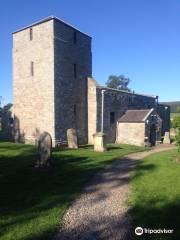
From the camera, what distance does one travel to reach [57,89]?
81.0 ft

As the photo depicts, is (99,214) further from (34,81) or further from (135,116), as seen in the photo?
(135,116)

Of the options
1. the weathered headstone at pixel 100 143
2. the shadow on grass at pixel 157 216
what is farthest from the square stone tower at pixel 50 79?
the shadow on grass at pixel 157 216

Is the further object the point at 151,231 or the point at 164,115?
the point at 164,115

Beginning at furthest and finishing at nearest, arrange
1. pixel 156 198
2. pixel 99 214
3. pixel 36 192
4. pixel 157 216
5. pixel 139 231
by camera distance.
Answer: pixel 36 192 < pixel 156 198 < pixel 99 214 < pixel 157 216 < pixel 139 231

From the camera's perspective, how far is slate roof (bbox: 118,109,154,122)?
28.0m

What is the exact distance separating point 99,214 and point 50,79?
1824 centimetres

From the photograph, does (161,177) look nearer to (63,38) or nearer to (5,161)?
(5,161)

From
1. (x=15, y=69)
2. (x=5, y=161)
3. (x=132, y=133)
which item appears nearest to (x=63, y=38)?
(x=15, y=69)

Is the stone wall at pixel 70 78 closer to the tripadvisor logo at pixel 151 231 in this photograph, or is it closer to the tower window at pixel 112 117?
the tower window at pixel 112 117

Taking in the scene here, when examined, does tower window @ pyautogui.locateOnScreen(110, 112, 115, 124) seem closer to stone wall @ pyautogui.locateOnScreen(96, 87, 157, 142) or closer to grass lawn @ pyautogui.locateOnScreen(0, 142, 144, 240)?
stone wall @ pyautogui.locateOnScreen(96, 87, 157, 142)

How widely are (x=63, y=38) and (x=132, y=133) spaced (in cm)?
1128

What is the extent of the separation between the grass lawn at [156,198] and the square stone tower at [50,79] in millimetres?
12915

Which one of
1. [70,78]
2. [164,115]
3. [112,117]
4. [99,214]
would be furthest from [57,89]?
[164,115]

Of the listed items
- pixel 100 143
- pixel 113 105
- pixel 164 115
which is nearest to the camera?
pixel 100 143
